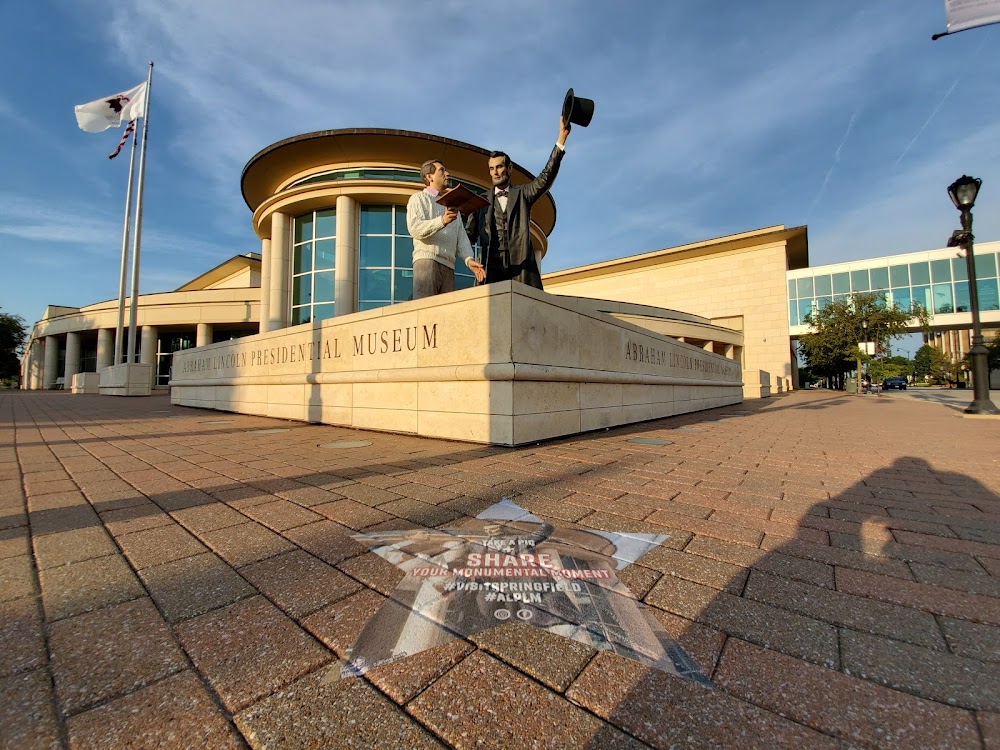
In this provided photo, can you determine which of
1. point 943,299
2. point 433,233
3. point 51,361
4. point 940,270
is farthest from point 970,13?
point 51,361

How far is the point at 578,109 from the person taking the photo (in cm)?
448

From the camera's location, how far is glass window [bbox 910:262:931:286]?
40906 millimetres

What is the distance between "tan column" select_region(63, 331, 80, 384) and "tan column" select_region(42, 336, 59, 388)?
353 centimetres

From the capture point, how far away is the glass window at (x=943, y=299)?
4019 centimetres

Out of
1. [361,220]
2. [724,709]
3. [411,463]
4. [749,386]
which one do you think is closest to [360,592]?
[724,709]

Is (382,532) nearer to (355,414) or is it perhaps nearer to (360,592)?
(360,592)

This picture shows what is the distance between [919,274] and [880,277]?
2846 millimetres

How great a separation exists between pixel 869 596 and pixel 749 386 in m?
24.7

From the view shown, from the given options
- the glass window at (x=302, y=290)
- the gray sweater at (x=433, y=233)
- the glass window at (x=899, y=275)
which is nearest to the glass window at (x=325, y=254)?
the glass window at (x=302, y=290)

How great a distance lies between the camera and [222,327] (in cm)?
3155

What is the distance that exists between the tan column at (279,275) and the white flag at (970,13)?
20898 mm

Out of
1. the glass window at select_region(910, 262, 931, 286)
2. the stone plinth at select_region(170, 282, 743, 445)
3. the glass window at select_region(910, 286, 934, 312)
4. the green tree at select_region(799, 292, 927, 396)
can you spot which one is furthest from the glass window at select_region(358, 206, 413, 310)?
the glass window at select_region(910, 262, 931, 286)

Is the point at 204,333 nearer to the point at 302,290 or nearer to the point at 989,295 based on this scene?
the point at 302,290

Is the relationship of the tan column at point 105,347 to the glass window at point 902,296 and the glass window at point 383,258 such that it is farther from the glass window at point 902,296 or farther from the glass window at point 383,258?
the glass window at point 902,296
